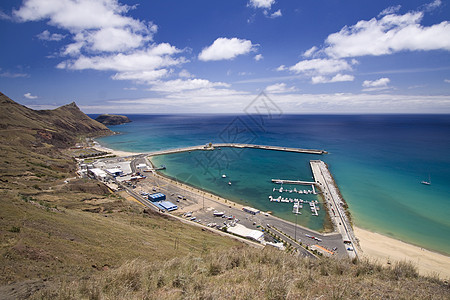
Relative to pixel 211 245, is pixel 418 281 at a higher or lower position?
higher

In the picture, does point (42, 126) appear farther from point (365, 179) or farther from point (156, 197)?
point (365, 179)

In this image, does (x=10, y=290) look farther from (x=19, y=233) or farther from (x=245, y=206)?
(x=245, y=206)

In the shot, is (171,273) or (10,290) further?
(171,273)

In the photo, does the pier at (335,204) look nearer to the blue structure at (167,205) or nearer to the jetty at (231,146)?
the jetty at (231,146)

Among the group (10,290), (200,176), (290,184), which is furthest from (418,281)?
(200,176)

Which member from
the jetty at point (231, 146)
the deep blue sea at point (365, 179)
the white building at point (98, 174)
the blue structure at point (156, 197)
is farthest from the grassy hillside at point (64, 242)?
the jetty at point (231, 146)
